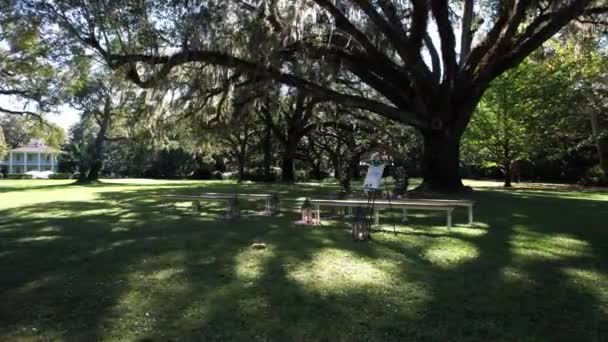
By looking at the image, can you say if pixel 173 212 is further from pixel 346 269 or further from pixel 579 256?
pixel 579 256

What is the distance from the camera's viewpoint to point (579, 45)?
19078mm

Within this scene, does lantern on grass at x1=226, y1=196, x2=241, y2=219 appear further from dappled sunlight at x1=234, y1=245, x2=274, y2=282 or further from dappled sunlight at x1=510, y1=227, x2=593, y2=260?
dappled sunlight at x1=510, y1=227, x2=593, y2=260

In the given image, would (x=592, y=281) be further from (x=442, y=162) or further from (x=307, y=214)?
(x=442, y=162)

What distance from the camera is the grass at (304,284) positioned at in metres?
4.02

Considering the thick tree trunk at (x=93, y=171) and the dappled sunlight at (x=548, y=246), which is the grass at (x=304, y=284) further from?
the thick tree trunk at (x=93, y=171)

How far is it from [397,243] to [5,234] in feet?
20.3

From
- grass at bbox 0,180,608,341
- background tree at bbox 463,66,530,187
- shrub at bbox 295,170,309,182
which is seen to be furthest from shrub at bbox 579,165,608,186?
grass at bbox 0,180,608,341

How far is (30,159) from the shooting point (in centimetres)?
8531

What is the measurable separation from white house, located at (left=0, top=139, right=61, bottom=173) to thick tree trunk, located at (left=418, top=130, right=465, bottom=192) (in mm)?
78538

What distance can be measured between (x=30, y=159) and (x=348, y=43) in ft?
276

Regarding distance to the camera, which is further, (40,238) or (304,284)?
(40,238)

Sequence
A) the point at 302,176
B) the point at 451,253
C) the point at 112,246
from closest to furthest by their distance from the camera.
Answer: the point at 451,253, the point at 112,246, the point at 302,176

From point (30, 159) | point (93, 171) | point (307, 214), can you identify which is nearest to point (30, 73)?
point (93, 171)

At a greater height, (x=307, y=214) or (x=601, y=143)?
(x=601, y=143)
